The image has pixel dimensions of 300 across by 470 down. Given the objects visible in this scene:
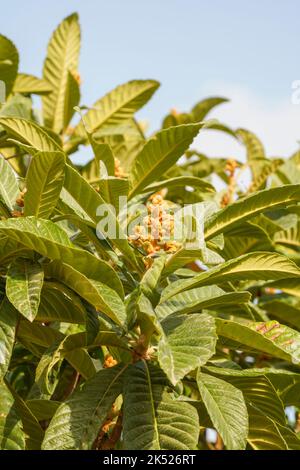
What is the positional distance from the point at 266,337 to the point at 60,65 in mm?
1762

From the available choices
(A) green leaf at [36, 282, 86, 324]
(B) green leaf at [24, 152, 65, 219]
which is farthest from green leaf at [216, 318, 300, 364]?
(B) green leaf at [24, 152, 65, 219]

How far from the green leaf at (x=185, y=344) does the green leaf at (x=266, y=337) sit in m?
0.10

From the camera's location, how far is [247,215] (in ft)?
5.50

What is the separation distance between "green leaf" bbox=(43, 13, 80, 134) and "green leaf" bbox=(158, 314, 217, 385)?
1540 millimetres

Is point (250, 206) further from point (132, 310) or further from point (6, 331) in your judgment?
point (6, 331)

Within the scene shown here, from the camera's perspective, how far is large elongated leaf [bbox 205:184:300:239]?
162cm

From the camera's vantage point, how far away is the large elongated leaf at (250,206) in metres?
1.62

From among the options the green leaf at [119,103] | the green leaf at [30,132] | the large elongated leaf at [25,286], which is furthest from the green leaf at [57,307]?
the green leaf at [119,103]

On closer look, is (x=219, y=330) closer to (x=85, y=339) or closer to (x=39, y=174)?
(x=85, y=339)

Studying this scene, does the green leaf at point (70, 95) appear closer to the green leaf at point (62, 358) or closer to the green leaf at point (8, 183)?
the green leaf at point (8, 183)

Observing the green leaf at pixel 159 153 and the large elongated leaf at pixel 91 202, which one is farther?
the green leaf at pixel 159 153

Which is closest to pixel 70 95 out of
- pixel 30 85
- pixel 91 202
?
pixel 30 85

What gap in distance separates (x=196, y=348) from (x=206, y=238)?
1.25ft
